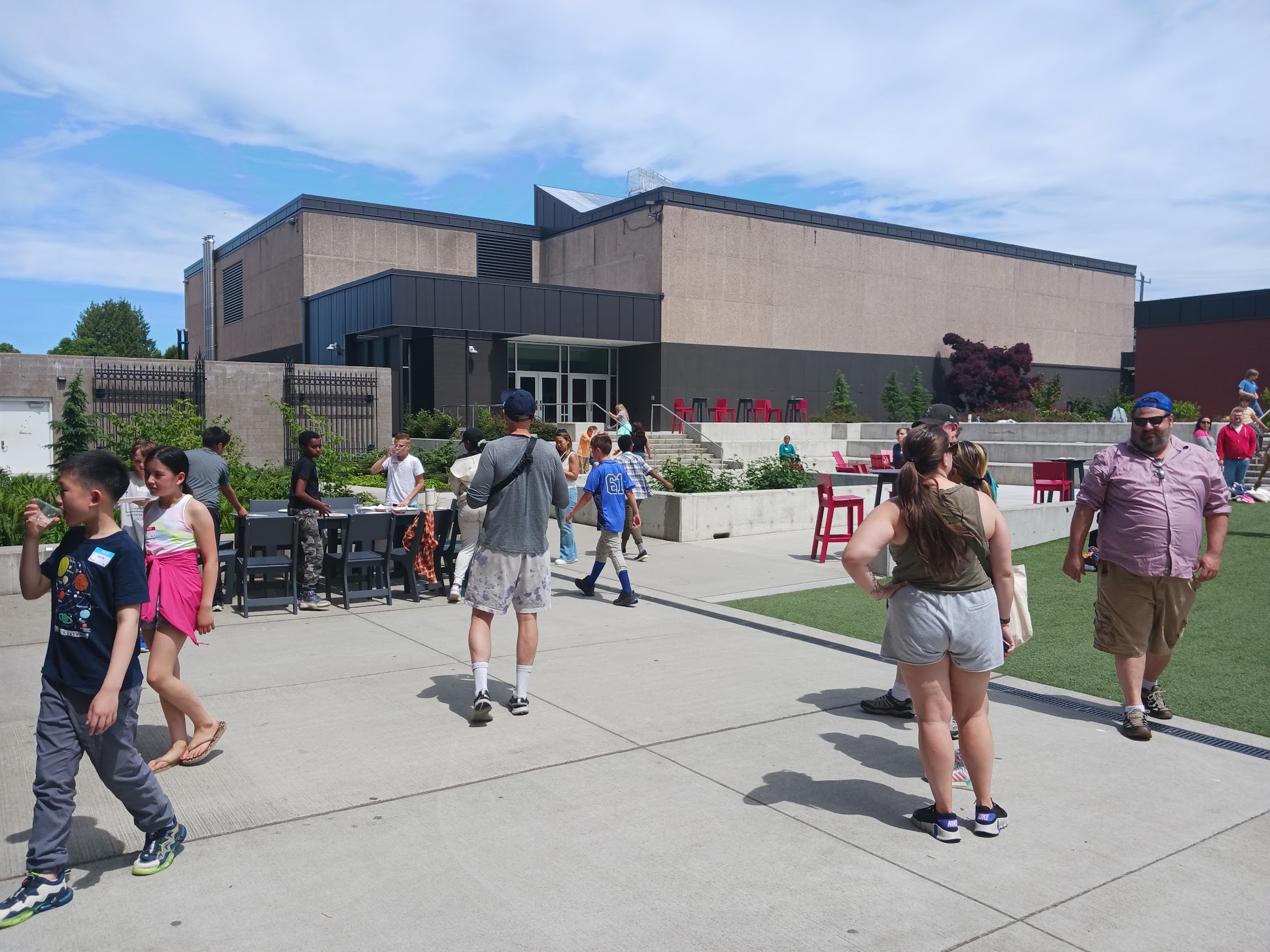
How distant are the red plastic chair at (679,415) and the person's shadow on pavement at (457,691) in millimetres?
27561

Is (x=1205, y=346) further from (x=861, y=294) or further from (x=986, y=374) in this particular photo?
(x=861, y=294)

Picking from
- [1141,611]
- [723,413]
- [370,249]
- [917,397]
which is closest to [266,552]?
[1141,611]

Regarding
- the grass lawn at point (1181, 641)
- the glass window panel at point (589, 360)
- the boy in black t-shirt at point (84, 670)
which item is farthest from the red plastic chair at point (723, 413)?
the boy in black t-shirt at point (84, 670)

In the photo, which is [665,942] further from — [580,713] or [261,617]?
[261,617]

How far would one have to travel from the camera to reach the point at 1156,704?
599 cm

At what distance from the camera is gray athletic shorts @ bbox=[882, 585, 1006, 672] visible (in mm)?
4074

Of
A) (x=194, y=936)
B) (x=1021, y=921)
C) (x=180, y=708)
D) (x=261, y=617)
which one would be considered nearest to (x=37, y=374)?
(x=261, y=617)

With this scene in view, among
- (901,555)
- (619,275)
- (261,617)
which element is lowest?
(261,617)

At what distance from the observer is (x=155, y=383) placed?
1000 inches

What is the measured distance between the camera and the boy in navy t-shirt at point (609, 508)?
9.73 m

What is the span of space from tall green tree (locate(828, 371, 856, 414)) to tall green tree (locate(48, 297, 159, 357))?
63.5 meters

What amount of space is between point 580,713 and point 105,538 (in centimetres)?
309

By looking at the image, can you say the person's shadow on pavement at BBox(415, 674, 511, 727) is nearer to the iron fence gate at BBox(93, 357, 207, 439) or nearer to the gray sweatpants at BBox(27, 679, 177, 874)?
the gray sweatpants at BBox(27, 679, 177, 874)

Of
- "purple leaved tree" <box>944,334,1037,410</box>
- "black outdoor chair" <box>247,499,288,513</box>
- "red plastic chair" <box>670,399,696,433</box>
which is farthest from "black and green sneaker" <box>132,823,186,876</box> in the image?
"purple leaved tree" <box>944,334,1037,410</box>
